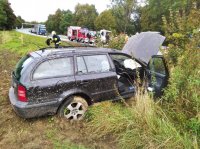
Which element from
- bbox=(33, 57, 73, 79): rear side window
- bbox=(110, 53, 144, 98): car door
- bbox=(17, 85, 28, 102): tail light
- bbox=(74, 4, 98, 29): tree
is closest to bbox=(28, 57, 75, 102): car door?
bbox=(33, 57, 73, 79): rear side window

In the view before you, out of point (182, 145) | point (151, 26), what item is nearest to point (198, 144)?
point (182, 145)

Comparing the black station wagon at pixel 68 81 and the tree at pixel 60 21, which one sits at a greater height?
the tree at pixel 60 21

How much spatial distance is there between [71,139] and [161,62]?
→ 11.1ft


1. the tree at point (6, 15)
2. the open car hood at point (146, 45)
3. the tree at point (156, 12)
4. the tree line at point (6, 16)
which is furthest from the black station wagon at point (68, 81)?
the tree at point (6, 15)

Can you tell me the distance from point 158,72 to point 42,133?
354 centimetres

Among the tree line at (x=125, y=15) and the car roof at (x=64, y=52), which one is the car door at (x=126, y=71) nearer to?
the car roof at (x=64, y=52)

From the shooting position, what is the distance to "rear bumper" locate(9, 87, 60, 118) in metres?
6.14

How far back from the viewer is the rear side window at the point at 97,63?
6.99m

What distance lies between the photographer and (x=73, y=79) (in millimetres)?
6621

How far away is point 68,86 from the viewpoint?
6.54 metres

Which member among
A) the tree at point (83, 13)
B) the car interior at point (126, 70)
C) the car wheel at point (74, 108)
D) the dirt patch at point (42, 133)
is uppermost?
the tree at point (83, 13)

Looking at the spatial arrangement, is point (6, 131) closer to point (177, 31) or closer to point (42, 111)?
point (42, 111)

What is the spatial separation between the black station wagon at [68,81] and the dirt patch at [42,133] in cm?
28

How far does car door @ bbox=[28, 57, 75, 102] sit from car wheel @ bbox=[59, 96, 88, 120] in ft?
1.01
